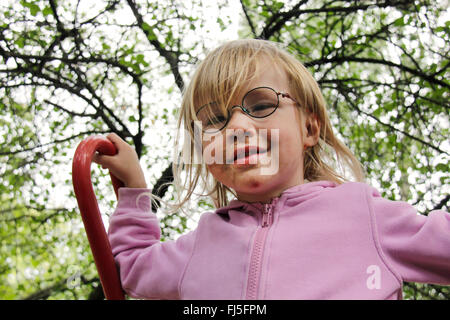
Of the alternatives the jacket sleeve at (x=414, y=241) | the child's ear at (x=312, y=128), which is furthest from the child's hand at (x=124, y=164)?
the jacket sleeve at (x=414, y=241)

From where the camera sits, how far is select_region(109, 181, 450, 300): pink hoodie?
953 mm

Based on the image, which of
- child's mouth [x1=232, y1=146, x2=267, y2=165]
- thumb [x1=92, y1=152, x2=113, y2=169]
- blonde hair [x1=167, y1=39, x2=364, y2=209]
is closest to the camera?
child's mouth [x1=232, y1=146, x2=267, y2=165]

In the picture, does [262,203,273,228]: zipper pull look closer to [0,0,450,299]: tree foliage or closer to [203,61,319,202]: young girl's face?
[203,61,319,202]: young girl's face

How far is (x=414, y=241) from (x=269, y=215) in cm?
37

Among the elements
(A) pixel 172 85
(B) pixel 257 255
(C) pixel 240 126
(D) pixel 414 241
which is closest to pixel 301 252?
(B) pixel 257 255

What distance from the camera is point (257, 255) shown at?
1.04 meters

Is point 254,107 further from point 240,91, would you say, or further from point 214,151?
point 214,151

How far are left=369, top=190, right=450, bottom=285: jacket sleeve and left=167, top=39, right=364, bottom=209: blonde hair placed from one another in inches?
13.1

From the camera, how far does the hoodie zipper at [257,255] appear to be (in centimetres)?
100

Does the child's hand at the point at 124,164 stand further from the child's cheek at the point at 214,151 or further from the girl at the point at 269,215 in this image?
the child's cheek at the point at 214,151

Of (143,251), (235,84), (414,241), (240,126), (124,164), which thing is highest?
(235,84)

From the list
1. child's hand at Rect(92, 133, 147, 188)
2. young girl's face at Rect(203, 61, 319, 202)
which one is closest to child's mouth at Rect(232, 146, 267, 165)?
young girl's face at Rect(203, 61, 319, 202)

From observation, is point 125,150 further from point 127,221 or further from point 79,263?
point 79,263

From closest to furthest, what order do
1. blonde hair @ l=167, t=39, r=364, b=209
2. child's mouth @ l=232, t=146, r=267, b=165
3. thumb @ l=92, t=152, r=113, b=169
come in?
child's mouth @ l=232, t=146, r=267, b=165, blonde hair @ l=167, t=39, r=364, b=209, thumb @ l=92, t=152, r=113, b=169
